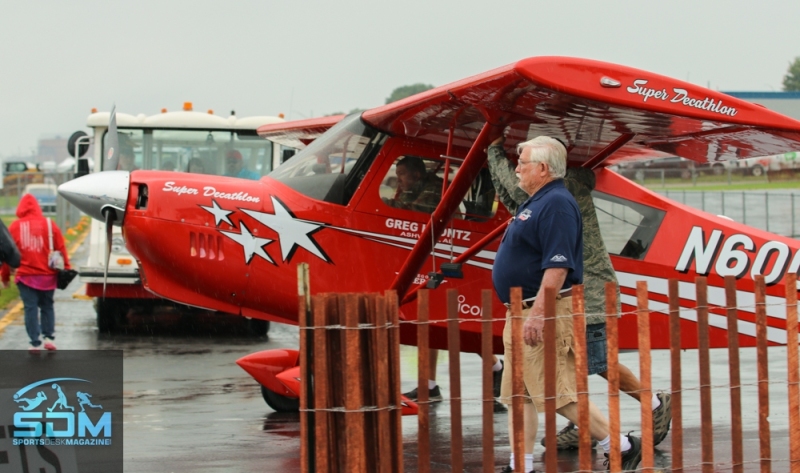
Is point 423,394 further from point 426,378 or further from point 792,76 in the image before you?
point 792,76

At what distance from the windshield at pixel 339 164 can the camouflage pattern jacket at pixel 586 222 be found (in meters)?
1.60

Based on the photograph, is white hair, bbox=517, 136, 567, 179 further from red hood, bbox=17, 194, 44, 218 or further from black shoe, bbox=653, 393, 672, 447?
red hood, bbox=17, 194, 44, 218

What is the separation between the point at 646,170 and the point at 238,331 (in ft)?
156

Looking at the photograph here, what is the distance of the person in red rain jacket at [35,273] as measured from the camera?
440 inches

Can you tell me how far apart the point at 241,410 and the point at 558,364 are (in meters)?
3.66

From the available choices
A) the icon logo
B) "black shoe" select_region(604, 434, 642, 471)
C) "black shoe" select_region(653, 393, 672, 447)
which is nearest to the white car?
the icon logo

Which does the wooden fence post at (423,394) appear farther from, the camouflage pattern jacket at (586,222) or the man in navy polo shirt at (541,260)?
the camouflage pattern jacket at (586,222)

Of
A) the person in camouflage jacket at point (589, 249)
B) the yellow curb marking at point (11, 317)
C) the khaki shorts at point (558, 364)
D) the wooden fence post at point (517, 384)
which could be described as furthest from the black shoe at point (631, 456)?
the yellow curb marking at point (11, 317)

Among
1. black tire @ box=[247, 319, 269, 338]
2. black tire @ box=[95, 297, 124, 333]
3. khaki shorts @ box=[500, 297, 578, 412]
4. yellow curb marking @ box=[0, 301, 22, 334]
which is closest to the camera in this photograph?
khaki shorts @ box=[500, 297, 578, 412]

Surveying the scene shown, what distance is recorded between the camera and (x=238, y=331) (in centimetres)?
1398

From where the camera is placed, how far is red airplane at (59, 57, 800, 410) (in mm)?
7641

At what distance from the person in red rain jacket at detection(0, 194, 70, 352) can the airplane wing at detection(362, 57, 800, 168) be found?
16.2 feet

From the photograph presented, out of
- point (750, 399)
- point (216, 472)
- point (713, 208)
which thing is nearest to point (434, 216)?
point (216, 472)

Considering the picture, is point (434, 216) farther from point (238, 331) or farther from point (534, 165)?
point (238, 331)
